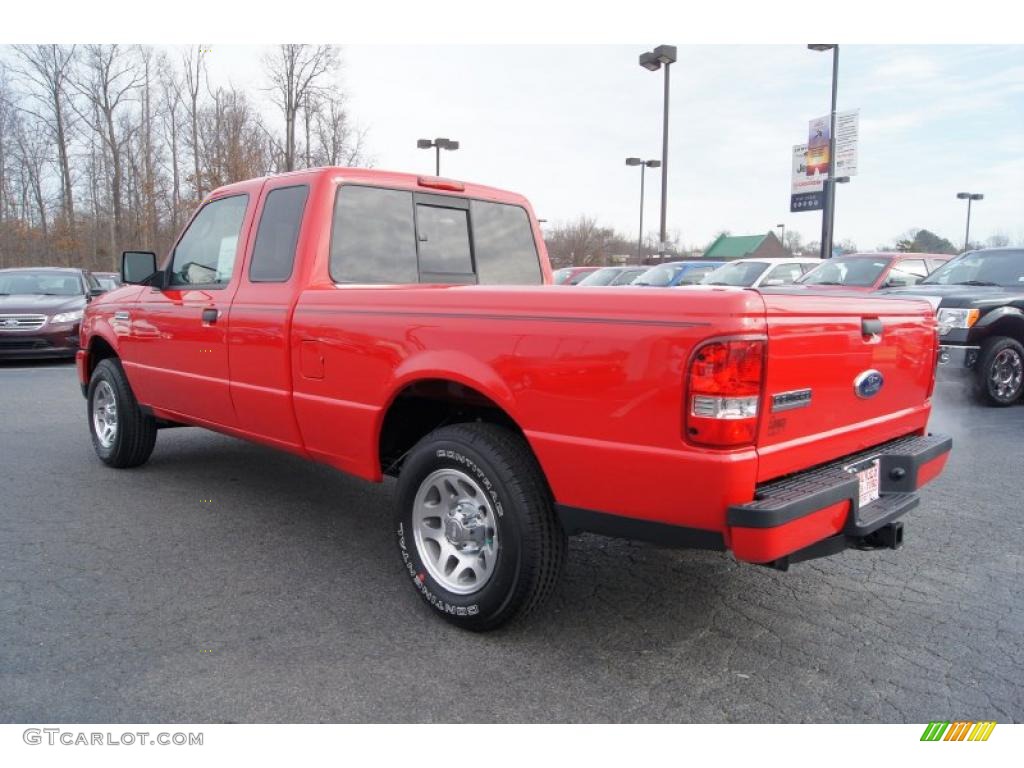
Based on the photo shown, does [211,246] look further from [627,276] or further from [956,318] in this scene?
[627,276]

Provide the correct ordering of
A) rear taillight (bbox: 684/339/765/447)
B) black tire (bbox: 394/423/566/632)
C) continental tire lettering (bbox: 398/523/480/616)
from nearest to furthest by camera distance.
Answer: rear taillight (bbox: 684/339/765/447) < black tire (bbox: 394/423/566/632) < continental tire lettering (bbox: 398/523/480/616)

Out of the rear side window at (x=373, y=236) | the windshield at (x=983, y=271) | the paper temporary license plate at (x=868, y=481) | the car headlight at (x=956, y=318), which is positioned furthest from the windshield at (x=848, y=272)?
the paper temporary license plate at (x=868, y=481)

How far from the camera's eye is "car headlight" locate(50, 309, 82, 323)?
464 inches

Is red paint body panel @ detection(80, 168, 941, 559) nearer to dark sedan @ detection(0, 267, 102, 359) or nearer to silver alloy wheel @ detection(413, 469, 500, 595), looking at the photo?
silver alloy wheel @ detection(413, 469, 500, 595)

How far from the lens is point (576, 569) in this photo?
3.78 meters

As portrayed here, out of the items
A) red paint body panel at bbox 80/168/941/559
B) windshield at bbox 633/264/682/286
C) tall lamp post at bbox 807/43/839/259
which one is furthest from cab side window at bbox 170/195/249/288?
tall lamp post at bbox 807/43/839/259

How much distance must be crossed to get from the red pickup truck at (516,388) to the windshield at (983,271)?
6.56 m

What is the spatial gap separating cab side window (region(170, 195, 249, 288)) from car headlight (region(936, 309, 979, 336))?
7.03 metres

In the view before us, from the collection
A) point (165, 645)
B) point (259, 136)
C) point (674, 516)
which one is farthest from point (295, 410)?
point (259, 136)

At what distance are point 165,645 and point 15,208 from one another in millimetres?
40441

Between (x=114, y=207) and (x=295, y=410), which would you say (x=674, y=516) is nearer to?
(x=295, y=410)

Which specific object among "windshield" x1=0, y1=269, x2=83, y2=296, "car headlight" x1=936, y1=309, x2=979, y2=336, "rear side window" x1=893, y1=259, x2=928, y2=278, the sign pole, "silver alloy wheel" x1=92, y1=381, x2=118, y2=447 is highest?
the sign pole

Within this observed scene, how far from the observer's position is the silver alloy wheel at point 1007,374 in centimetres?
828
